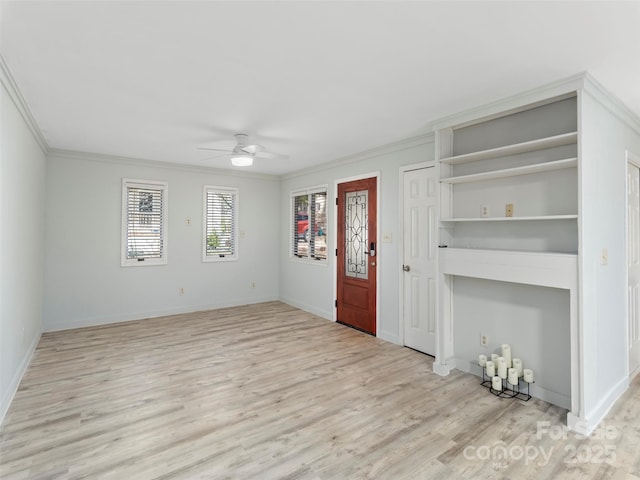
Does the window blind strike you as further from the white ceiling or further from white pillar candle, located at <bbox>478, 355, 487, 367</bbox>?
white pillar candle, located at <bbox>478, 355, 487, 367</bbox>

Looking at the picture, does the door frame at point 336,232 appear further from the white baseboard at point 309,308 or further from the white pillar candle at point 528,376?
the white pillar candle at point 528,376

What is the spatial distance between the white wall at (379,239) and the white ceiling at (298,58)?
746 mm

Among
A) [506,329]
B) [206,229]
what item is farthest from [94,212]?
[506,329]

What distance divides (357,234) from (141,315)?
11.9 ft

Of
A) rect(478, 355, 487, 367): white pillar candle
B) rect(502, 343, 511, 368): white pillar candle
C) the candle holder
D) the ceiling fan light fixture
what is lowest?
the candle holder

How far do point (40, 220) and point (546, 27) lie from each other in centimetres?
548

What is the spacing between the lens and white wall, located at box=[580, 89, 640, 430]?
98.3 inches

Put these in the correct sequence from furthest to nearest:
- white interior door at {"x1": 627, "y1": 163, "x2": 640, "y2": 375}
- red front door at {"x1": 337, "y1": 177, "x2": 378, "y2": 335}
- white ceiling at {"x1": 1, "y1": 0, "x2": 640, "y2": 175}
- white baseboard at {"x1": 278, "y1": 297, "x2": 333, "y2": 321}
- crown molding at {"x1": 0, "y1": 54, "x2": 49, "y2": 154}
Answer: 1. white baseboard at {"x1": 278, "y1": 297, "x2": 333, "y2": 321}
2. red front door at {"x1": 337, "y1": 177, "x2": 378, "y2": 335}
3. white interior door at {"x1": 627, "y1": 163, "x2": 640, "y2": 375}
4. crown molding at {"x1": 0, "y1": 54, "x2": 49, "y2": 154}
5. white ceiling at {"x1": 1, "y1": 0, "x2": 640, "y2": 175}

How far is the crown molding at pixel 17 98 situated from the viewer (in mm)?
2395

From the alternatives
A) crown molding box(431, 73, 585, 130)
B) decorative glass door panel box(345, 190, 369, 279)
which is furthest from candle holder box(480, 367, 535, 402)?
crown molding box(431, 73, 585, 130)

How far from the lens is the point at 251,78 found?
2.53 metres

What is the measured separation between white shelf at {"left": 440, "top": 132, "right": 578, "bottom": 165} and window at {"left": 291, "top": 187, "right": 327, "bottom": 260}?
2621 mm

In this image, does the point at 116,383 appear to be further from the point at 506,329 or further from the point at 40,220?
the point at 506,329

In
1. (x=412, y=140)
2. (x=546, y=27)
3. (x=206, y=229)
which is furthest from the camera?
(x=206, y=229)
